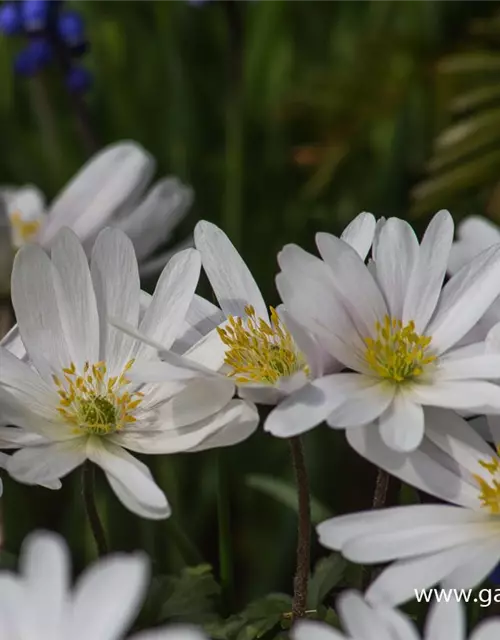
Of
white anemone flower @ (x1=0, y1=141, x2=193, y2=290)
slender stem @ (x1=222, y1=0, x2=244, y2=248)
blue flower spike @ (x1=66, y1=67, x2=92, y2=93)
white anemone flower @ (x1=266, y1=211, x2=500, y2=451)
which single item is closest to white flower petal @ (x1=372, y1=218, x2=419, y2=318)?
white anemone flower @ (x1=266, y1=211, x2=500, y2=451)

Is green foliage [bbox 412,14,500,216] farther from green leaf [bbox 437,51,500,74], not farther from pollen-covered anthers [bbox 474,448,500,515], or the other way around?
pollen-covered anthers [bbox 474,448,500,515]

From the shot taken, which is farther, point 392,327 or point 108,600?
point 392,327

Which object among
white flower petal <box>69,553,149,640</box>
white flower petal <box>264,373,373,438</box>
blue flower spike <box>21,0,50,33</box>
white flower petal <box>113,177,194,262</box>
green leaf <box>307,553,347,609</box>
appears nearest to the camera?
white flower petal <box>69,553,149,640</box>

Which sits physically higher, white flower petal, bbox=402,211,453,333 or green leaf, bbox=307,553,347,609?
white flower petal, bbox=402,211,453,333

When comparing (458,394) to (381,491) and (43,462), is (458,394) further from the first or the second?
(43,462)

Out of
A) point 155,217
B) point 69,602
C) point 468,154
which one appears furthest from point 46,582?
point 468,154

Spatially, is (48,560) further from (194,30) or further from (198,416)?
(194,30)
